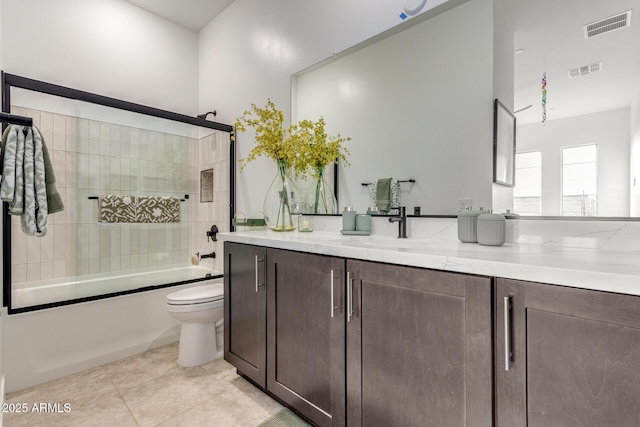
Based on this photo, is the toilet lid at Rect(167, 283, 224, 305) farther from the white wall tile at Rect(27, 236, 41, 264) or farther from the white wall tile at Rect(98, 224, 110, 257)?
the white wall tile at Rect(27, 236, 41, 264)

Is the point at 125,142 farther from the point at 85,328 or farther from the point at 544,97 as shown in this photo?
the point at 544,97

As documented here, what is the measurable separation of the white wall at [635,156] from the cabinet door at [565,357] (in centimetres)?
61

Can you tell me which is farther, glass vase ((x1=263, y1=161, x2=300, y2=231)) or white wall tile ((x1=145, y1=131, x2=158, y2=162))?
white wall tile ((x1=145, y1=131, x2=158, y2=162))

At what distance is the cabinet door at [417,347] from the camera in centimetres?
90

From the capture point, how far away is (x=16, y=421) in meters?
1.58

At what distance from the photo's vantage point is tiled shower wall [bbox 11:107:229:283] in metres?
2.33

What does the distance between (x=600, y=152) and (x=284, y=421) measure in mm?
1768

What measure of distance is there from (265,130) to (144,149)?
49.3 inches

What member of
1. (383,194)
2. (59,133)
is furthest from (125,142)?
(383,194)

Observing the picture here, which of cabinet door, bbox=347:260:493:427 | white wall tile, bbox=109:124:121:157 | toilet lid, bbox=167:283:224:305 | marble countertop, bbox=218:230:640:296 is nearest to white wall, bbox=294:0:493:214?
marble countertop, bbox=218:230:640:296

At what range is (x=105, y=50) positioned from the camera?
280 cm

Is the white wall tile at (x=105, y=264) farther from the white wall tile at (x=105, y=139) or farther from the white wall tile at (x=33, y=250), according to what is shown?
the white wall tile at (x=105, y=139)

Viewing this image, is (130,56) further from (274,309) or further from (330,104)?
(274,309)

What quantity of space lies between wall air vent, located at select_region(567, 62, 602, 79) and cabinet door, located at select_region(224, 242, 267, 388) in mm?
1529
